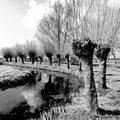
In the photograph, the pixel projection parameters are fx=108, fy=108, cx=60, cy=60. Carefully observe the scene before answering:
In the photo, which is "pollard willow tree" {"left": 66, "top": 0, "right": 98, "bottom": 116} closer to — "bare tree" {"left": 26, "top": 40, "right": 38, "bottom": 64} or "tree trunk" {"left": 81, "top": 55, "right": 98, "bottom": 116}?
"tree trunk" {"left": 81, "top": 55, "right": 98, "bottom": 116}

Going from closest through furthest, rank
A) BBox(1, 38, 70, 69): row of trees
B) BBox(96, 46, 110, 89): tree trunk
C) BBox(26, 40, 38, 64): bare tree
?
BBox(96, 46, 110, 89): tree trunk, BBox(1, 38, 70, 69): row of trees, BBox(26, 40, 38, 64): bare tree

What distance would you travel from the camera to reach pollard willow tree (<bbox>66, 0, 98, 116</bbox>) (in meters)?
6.02

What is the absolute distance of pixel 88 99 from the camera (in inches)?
261

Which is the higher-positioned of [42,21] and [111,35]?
[42,21]

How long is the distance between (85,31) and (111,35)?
11.2 feet

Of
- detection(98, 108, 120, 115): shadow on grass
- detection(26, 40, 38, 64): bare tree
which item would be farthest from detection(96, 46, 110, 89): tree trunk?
detection(26, 40, 38, 64): bare tree

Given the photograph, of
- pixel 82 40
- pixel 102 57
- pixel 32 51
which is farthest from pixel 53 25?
pixel 32 51

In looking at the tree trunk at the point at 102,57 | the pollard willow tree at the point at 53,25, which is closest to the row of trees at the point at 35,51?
the pollard willow tree at the point at 53,25

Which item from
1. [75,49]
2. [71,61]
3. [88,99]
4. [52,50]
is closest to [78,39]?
[75,49]

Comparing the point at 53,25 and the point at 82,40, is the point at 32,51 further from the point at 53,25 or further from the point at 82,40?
the point at 82,40

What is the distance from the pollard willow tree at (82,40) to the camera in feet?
19.7

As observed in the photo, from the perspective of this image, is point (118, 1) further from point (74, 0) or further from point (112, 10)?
point (74, 0)

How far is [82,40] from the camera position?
6.13 m

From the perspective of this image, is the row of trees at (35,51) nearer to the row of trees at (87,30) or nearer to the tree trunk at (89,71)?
the row of trees at (87,30)
